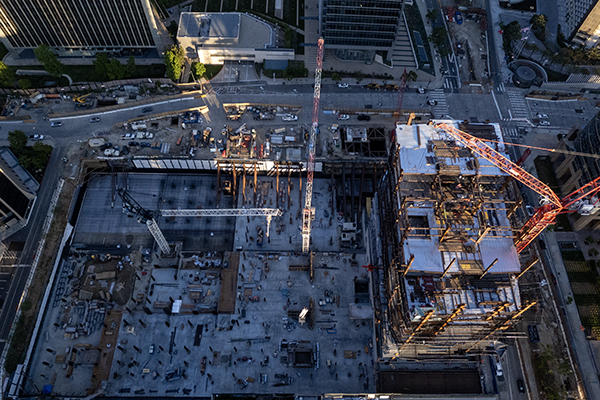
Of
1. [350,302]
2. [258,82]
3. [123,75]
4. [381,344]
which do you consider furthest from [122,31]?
[381,344]

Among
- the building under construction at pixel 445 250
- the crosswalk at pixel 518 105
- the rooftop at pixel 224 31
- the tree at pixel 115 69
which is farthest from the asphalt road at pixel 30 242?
the crosswalk at pixel 518 105

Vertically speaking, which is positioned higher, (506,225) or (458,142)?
(458,142)

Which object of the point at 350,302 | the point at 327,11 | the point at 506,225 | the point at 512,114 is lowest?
the point at 350,302

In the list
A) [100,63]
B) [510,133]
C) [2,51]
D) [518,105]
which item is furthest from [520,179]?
[2,51]

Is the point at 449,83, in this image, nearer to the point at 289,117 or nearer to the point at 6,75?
the point at 289,117

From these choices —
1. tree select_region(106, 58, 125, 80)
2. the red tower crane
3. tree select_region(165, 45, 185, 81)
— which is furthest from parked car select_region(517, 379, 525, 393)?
tree select_region(106, 58, 125, 80)

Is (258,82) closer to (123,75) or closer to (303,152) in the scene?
(303,152)

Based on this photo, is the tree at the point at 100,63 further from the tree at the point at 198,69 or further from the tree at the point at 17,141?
the tree at the point at 17,141
